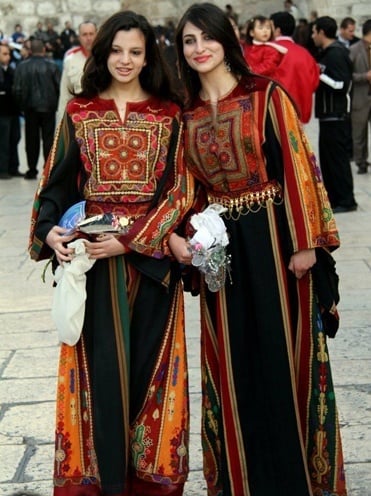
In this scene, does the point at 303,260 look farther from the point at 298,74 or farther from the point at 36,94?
the point at 36,94

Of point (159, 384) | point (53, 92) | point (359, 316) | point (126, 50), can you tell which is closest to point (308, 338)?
point (159, 384)

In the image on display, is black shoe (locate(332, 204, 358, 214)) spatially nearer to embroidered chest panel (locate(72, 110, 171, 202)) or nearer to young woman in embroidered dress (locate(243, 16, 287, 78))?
young woman in embroidered dress (locate(243, 16, 287, 78))

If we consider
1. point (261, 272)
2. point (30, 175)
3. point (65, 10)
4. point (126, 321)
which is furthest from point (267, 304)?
point (65, 10)

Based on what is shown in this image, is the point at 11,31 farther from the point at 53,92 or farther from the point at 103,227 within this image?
the point at 103,227

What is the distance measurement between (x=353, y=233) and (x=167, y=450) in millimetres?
5745

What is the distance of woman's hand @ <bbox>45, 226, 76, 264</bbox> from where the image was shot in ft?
13.0

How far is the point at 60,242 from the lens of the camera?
3.97 metres

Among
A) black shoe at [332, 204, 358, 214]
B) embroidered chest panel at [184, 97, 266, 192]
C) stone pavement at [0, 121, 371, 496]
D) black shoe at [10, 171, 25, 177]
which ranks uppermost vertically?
embroidered chest panel at [184, 97, 266, 192]

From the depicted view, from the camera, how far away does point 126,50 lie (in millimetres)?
3945

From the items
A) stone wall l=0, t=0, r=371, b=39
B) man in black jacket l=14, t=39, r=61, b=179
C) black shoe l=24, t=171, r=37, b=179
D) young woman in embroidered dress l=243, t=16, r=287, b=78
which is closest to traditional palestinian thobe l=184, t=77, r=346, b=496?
young woman in embroidered dress l=243, t=16, r=287, b=78

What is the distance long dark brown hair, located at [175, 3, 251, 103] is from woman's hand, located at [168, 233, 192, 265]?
48 cm

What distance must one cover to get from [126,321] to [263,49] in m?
5.40

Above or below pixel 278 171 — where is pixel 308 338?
below

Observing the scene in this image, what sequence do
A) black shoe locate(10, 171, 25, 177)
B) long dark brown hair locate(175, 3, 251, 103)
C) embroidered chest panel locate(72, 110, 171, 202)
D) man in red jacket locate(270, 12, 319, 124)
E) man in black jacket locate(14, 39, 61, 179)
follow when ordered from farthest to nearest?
black shoe locate(10, 171, 25, 177), man in black jacket locate(14, 39, 61, 179), man in red jacket locate(270, 12, 319, 124), embroidered chest panel locate(72, 110, 171, 202), long dark brown hair locate(175, 3, 251, 103)
